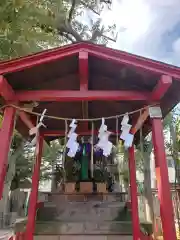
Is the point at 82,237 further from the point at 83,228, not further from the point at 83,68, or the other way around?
the point at 83,68

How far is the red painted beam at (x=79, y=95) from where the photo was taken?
11.0 ft

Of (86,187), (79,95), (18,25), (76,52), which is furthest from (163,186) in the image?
(18,25)

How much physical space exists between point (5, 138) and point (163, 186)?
224cm

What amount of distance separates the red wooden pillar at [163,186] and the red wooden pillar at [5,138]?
208cm

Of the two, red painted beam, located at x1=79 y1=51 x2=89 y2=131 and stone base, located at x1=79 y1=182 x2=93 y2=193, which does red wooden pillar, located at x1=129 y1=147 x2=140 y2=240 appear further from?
stone base, located at x1=79 y1=182 x2=93 y2=193

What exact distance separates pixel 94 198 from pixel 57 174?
314cm

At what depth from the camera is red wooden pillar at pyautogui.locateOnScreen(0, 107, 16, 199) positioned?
2.93 meters

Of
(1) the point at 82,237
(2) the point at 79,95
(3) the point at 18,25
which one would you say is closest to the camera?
(2) the point at 79,95

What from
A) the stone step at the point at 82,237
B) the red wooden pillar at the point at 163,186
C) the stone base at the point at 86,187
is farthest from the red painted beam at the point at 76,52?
the stone base at the point at 86,187

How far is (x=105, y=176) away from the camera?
8484 millimetres

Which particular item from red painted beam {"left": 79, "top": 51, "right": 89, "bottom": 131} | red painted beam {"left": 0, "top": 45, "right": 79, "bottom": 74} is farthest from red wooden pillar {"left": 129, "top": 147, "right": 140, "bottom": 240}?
red painted beam {"left": 0, "top": 45, "right": 79, "bottom": 74}

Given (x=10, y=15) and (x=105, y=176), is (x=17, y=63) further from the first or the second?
(x=105, y=176)

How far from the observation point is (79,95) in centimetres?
334

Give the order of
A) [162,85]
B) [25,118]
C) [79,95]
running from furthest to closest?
[25,118] → [79,95] → [162,85]
